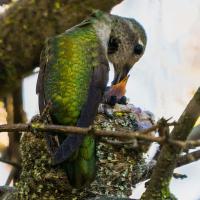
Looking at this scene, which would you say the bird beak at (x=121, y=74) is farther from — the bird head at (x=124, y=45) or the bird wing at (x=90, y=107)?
the bird wing at (x=90, y=107)

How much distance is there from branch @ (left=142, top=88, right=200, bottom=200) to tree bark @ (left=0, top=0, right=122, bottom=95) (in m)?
1.73

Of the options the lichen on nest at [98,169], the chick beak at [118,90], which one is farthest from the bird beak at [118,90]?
the lichen on nest at [98,169]

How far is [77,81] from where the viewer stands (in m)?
4.34

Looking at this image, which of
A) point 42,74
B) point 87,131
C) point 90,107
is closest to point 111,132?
point 87,131

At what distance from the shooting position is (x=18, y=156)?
5.04 metres

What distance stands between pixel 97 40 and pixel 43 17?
0.39m

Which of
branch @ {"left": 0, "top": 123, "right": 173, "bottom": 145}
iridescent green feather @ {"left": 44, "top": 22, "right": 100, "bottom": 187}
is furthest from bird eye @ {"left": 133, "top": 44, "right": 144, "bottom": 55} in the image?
branch @ {"left": 0, "top": 123, "right": 173, "bottom": 145}

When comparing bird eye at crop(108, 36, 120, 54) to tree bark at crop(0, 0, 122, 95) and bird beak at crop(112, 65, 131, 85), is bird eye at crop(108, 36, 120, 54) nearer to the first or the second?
bird beak at crop(112, 65, 131, 85)

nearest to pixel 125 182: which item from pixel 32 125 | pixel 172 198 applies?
pixel 172 198

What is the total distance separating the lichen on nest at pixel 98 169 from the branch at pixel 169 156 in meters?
0.96

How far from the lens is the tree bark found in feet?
15.8

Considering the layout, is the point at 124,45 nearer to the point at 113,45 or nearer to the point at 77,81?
the point at 113,45

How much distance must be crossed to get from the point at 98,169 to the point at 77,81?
0.49 metres

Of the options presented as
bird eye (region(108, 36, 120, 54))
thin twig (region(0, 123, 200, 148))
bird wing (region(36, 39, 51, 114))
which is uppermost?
bird eye (region(108, 36, 120, 54))
